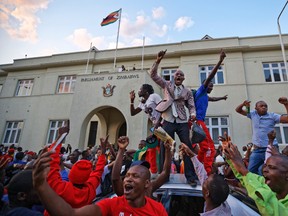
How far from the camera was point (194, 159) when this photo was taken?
2.54 m

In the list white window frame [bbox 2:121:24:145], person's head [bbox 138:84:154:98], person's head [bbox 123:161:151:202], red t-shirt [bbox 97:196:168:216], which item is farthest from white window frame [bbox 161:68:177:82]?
red t-shirt [bbox 97:196:168:216]

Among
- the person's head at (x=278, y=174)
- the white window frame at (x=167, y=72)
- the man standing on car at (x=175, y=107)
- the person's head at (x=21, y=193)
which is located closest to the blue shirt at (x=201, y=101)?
the man standing on car at (x=175, y=107)

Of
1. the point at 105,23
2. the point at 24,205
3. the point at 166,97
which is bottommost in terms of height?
the point at 24,205

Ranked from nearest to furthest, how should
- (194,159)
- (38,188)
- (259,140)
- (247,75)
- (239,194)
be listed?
(38,188)
(239,194)
(194,159)
(259,140)
(247,75)

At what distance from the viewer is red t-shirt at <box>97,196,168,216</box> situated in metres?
1.54

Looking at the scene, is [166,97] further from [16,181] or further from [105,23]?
[105,23]

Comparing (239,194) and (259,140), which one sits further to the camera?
(259,140)

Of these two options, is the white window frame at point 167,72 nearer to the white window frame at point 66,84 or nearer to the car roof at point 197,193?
the white window frame at point 66,84

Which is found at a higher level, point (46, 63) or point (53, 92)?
point (46, 63)

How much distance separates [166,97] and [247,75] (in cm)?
1090

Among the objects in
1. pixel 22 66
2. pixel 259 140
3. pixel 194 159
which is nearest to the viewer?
pixel 194 159

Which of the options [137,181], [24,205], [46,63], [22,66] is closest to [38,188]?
[24,205]

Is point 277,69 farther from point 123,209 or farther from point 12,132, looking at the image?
point 12,132

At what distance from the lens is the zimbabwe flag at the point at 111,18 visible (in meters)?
15.1
